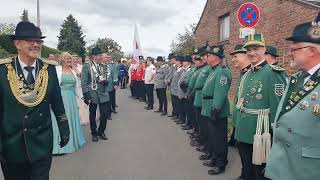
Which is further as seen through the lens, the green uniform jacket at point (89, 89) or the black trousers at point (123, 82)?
the black trousers at point (123, 82)

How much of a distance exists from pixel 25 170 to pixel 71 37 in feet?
226

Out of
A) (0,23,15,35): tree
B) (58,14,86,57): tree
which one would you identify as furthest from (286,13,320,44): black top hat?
(58,14,86,57): tree

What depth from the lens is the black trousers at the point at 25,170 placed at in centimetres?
376

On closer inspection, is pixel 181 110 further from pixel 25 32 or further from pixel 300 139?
pixel 300 139

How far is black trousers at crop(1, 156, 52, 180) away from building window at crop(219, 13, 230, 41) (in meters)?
14.8

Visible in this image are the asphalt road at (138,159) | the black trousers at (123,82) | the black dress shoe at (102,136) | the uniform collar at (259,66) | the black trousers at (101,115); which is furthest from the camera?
the black trousers at (123,82)

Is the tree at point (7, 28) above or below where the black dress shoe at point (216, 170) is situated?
above

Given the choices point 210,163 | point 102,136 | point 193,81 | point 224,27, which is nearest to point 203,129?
point 210,163

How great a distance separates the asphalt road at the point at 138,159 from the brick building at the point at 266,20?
488cm

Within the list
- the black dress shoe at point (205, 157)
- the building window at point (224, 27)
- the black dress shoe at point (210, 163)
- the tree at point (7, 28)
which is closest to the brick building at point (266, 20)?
the building window at point (224, 27)

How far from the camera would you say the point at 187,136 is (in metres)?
9.77

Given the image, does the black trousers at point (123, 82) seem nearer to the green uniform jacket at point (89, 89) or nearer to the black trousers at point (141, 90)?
the black trousers at point (141, 90)

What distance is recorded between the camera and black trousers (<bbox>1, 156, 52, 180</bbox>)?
3.76m

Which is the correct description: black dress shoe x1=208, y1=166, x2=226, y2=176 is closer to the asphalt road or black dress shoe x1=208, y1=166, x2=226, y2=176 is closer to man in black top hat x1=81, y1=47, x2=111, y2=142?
the asphalt road
